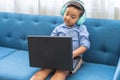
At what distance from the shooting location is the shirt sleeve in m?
1.78

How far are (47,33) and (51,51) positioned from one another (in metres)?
0.51

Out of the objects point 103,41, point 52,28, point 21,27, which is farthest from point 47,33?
point 103,41

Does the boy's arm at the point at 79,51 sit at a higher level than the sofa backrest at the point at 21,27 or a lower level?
lower

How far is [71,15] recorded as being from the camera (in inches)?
70.0

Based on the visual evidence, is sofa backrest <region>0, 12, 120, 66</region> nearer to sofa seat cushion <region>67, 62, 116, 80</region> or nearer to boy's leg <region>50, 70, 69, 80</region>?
sofa seat cushion <region>67, 62, 116, 80</region>

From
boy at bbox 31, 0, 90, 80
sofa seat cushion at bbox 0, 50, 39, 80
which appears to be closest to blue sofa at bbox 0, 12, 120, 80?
sofa seat cushion at bbox 0, 50, 39, 80

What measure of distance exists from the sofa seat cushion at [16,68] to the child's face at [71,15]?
477 millimetres

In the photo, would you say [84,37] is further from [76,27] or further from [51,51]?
[51,51]

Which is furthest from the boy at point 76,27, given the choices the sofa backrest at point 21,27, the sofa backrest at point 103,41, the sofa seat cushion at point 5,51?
the sofa seat cushion at point 5,51

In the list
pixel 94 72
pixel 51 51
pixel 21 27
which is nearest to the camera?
pixel 51 51

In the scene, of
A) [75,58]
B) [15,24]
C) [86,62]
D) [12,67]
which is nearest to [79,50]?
[75,58]

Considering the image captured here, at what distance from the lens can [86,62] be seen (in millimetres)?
1920

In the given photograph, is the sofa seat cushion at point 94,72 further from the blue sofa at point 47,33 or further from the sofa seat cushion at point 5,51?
the sofa seat cushion at point 5,51

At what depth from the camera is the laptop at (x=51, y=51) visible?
5.04 ft
